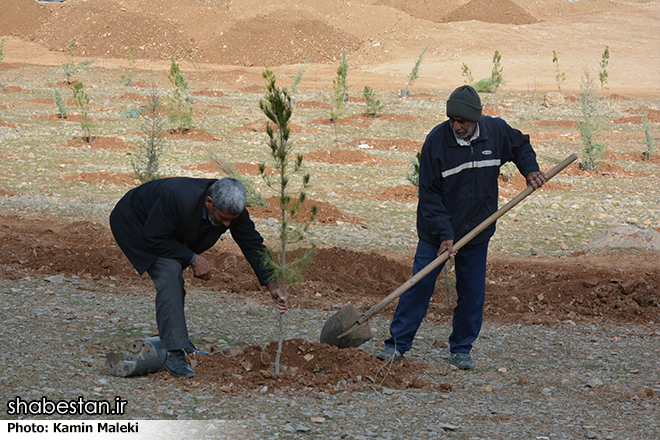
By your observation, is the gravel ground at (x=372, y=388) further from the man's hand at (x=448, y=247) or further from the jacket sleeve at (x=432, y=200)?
the jacket sleeve at (x=432, y=200)

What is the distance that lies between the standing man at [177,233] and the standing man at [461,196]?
986 millimetres

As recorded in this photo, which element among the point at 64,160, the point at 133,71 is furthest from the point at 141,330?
the point at 133,71

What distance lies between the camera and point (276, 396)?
13.0 feet

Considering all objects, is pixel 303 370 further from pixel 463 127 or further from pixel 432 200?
pixel 463 127

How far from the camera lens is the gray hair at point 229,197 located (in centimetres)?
384

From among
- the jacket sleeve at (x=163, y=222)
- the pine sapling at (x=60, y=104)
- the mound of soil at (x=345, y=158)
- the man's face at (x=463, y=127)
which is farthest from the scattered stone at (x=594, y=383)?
the pine sapling at (x=60, y=104)

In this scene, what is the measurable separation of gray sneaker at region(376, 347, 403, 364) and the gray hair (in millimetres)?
1500

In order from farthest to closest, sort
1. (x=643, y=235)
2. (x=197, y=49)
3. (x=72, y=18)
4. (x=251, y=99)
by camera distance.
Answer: (x=72, y=18) < (x=197, y=49) < (x=251, y=99) < (x=643, y=235)

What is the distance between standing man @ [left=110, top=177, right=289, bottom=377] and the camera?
3.95 meters

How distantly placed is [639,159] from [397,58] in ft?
89.9

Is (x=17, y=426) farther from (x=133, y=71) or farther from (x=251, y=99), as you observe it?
(x=133, y=71)

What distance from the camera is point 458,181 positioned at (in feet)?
14.4

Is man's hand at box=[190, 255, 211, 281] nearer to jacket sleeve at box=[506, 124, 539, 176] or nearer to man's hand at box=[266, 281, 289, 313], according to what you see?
man's hand at box=[266, 281, 289, 313]

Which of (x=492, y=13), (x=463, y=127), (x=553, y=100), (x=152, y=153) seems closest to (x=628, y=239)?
(x=463, y=127)
